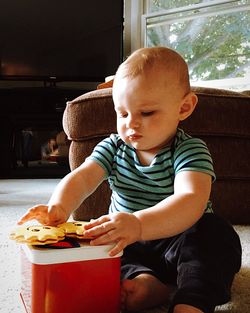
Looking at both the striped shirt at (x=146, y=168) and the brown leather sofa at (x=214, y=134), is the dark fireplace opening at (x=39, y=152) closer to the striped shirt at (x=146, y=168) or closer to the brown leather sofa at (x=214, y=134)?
the brown leather sofa at (x=214, y=134)

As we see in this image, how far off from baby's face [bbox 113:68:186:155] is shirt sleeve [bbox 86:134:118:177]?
85mm

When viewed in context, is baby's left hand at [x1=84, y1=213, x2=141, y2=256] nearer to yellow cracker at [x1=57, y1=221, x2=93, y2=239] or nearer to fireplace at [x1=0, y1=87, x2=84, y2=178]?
yellow cracker at [x1=57, y1=221, x2=93, y2=239]

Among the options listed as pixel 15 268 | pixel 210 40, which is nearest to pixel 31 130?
pixel 210 40

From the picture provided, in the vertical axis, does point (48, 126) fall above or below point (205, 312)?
above

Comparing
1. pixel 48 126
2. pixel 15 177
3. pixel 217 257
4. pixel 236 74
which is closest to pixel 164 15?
pixel 236 74

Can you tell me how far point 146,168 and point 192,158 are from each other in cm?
9

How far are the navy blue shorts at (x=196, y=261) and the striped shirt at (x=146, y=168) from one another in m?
0.08

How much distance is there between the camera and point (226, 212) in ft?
4.48

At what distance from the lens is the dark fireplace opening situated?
2826 millimetres

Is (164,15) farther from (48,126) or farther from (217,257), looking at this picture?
(217,257)

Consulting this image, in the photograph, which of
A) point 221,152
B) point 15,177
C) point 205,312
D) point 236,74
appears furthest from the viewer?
point 15,177

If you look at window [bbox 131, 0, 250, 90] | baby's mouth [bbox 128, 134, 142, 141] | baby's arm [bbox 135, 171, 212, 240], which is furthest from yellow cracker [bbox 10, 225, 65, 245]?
window [bbox 131, 0, 250, 90]

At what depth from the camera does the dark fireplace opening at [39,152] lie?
2826mm

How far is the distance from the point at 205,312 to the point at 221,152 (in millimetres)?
825
